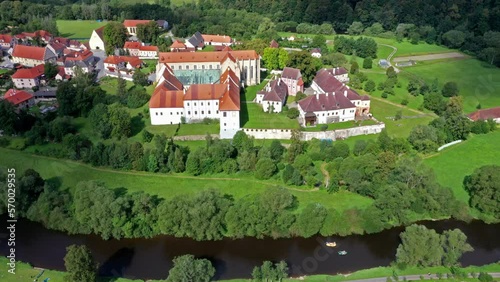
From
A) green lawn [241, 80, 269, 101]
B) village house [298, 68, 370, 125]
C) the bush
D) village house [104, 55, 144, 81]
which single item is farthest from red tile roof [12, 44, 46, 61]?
village house [298, 68, 370, 125]

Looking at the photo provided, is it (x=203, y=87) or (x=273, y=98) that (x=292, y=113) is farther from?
(x=203, y=87)

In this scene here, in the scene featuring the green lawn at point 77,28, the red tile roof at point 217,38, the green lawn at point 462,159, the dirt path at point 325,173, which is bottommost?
the dirt path at point 325,173

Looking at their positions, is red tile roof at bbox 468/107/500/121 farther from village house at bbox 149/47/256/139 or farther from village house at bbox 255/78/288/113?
village house at bbox 149/47/256/139

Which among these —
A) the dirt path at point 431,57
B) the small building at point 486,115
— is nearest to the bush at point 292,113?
the small building at point 486,115

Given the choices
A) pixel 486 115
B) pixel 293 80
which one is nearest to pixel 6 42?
pixel 293 80

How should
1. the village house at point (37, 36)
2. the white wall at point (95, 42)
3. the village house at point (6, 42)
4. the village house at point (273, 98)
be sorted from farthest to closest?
the village house at point (37, 36), the white wall at point (95, 42), the village house at point (6, 42), the village house at point (273, 98)

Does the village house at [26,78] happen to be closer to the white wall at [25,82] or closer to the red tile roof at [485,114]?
the white wall at [25,82]
